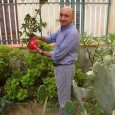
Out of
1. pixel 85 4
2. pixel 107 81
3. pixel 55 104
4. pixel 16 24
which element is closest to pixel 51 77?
pixel 55 104

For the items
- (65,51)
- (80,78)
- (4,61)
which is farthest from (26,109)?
(65,51)

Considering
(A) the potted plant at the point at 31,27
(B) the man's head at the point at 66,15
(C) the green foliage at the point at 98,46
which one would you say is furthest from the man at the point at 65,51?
(C) the green foliage at the point at 98,46

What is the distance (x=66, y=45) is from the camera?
112 inches

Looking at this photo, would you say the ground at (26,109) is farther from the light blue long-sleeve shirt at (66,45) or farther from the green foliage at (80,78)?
the light blue long-sleeve shirt at (66,45)

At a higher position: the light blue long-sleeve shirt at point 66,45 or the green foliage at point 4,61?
the light blue long-sleeve shirt at point 66,45

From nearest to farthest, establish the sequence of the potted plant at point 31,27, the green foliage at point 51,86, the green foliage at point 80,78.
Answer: the potted plant at point 31,27, the green foliage at point 51,86, the green foliage at point 80,78

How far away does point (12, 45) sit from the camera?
4469mm

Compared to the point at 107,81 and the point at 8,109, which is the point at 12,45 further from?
the point at 107,81

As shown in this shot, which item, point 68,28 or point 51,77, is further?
point 51,77

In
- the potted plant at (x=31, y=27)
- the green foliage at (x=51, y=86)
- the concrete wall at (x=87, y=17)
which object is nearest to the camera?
the potted plant at (x=31, y=27)

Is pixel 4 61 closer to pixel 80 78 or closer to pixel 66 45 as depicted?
pixel 80 78

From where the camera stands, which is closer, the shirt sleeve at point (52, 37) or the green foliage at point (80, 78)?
the shirt sleeve at point (52, 37)

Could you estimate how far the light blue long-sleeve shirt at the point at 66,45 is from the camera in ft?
9.36

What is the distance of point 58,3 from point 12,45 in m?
1.12
